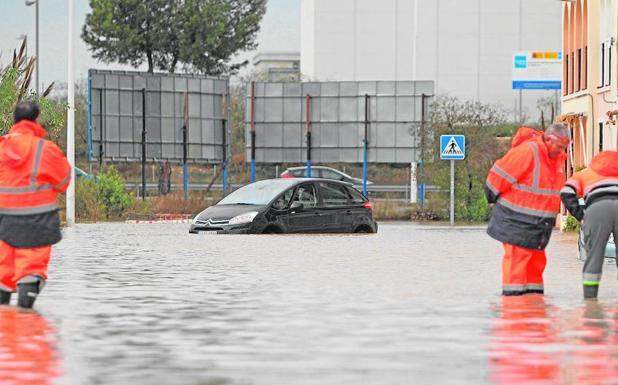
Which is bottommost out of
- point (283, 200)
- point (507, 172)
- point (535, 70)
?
point (283, 200)

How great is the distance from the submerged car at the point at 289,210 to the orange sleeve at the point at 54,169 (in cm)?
1711

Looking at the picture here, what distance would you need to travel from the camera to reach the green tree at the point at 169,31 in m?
79.1

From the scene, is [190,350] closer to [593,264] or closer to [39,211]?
[39,211]

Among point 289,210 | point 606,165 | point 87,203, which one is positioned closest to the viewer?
point 606,165

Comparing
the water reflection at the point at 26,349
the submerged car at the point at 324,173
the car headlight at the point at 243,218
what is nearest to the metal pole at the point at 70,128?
the car headlight at the point at 243,218

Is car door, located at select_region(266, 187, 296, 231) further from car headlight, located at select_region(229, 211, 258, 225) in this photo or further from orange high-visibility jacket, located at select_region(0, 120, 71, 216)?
orange high-visibility jacket, located at select_region(0, 120, 71, 216)

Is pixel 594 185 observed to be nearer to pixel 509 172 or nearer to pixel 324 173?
pixel 509 172

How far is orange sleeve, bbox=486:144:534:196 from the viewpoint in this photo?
55.2ft

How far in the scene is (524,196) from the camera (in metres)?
16.9

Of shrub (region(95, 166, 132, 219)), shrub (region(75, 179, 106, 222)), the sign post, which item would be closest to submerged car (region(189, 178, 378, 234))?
the sign post

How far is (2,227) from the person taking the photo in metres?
16.1

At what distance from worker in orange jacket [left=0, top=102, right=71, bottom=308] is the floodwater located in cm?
42

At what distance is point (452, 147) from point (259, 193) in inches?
520

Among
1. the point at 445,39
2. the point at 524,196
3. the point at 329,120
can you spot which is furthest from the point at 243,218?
the point at 445,39
